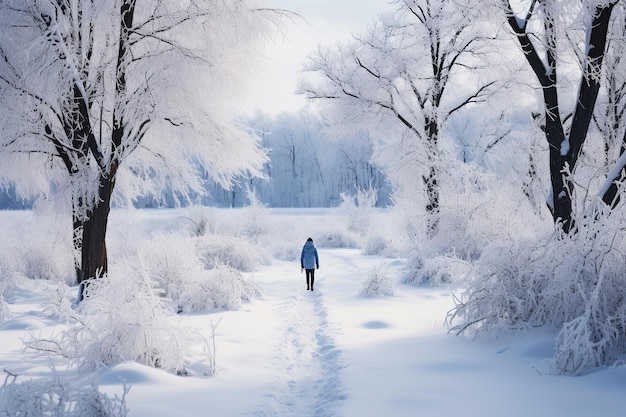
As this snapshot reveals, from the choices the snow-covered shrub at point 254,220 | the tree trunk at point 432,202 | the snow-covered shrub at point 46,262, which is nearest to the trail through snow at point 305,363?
the tree trunk at point 432,202

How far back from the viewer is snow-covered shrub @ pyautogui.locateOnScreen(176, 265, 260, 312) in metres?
8.07

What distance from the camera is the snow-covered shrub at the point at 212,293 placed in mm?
8070

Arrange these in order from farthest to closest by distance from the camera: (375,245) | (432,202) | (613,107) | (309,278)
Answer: (375,245)
(432,202)
(309,278)
(613,107)

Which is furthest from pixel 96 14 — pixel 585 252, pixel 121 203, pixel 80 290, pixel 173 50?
pixel 585 252

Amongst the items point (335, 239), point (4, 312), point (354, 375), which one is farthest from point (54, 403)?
point (335, 239)

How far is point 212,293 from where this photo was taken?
325 inches

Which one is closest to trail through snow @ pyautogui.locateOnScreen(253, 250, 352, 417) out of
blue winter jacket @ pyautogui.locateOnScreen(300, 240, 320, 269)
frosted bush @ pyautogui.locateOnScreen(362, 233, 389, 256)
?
blue winter jacket @ pyautogui.locateOnScreen(300, 240, 320, 269)

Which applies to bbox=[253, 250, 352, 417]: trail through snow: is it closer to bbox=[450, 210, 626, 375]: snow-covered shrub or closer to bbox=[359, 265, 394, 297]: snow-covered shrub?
bbox=[359, 265, 394, 297]: snow-covered shrub

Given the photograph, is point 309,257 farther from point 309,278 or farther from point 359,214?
point 359,214

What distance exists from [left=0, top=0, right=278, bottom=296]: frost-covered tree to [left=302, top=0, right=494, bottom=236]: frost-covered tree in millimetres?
6099

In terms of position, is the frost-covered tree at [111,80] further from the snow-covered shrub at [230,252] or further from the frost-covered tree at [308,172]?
the frost-covered tree at [308,172]

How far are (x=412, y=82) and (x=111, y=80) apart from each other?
9229mm

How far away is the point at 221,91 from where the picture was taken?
898 centimetres

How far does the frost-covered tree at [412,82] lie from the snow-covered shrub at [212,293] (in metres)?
6.85
